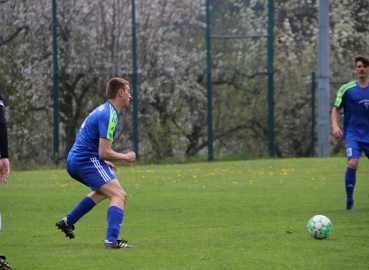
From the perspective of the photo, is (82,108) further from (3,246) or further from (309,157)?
(3,246)

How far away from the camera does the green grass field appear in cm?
696

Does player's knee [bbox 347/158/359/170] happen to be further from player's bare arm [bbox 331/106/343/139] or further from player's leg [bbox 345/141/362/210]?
player's bare arm [bbox 331/106/343/139]

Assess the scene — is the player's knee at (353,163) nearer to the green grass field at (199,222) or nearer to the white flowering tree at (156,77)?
the green grass field at (199,222)

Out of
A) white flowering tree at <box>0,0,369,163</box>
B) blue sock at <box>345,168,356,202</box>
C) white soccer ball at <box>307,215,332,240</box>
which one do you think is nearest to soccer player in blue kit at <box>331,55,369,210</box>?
blue sock at <box>345,168,356,202</box>

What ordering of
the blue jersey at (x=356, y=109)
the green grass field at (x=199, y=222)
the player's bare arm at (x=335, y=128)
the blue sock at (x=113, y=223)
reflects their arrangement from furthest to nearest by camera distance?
the blue jersey at (x=356, y=109) < the player's bare arm at (x=335, y=128) < the blue sock at (x=113, y=223) < the green grass field at (x=199, y=222)

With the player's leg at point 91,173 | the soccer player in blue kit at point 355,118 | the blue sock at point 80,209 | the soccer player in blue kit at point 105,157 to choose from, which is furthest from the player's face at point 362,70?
the blue sock at point 80,209

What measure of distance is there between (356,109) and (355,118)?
0.12m

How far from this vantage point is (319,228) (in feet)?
26.1

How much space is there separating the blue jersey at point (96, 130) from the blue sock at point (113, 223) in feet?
2.07

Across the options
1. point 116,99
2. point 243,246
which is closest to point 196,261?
point 243,246

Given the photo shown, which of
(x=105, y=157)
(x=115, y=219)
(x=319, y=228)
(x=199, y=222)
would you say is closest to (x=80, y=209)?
(x=115, y=219)

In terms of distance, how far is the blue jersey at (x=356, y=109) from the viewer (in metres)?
10.7

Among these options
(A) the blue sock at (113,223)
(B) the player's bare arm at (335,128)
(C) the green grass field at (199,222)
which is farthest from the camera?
(B) the player's bare arm at (335,128)

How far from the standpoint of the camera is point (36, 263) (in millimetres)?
6887
